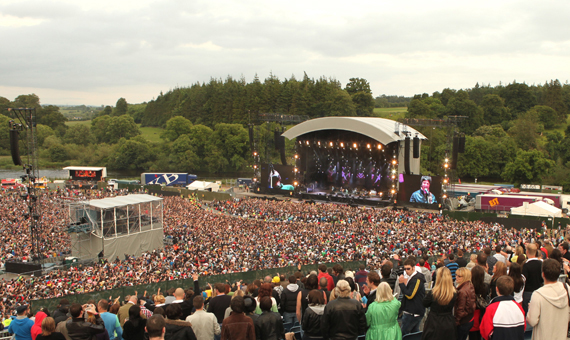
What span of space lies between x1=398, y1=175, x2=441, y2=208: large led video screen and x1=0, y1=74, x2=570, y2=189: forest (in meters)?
23.9

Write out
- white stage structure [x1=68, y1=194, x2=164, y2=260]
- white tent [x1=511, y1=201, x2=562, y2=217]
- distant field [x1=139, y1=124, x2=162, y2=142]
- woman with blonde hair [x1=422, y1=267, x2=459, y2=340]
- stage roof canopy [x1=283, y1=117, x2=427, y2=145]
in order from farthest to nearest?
distant field [x1=139, y1=124, x2=162, y2=142]
stage roof canopy [x1=283, y1=117, x2=427, y2=145]
white tent [x1=511, y1=201, x2=562, y2=217]
white stage structure [x1=68, y1=194, x2=164, y2=260]
woman with blonde hair [x1=422, y1=267, x2=459, y2=340]

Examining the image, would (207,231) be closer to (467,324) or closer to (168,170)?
(467,324)

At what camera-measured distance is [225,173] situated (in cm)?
7138

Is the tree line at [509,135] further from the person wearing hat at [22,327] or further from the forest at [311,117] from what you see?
the person wearing hat at [22,327]

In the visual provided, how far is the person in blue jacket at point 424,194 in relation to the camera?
1227 inches

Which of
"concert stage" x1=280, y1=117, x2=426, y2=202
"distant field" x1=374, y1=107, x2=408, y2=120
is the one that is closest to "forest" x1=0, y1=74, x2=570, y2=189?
"distant field" x1=374, y1=107, x2=408, y2=120

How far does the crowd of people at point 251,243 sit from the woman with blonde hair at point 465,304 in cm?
433

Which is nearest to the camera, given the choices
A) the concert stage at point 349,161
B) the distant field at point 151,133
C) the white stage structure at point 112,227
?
the white stage structure at point 112,227

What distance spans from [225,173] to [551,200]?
161ft

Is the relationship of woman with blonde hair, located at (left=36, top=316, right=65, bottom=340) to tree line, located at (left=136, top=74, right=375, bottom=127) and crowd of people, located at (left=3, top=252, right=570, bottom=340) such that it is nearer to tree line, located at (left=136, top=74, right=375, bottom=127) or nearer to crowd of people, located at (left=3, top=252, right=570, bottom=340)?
crowd of people, located at (left=3, top=252, right=570, bottom=340)

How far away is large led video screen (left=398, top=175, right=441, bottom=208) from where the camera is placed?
31.0 m

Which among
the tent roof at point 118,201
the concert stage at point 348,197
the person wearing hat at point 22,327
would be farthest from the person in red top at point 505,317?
the concert stage at point 348,197

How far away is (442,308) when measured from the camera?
4.33m

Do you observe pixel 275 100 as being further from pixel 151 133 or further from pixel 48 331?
pixel 48 331
